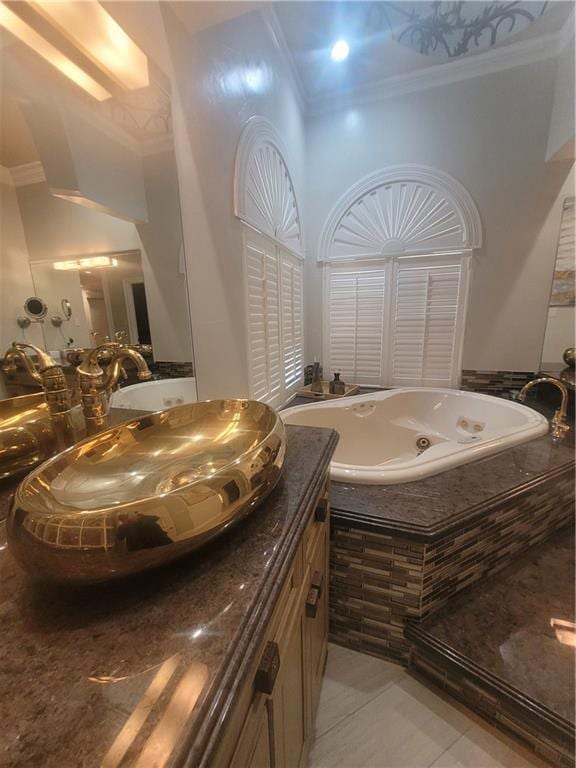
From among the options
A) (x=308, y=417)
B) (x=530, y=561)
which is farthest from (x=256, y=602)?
(x=308, y=417)

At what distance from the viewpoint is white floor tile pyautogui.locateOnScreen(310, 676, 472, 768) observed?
935 millimetres

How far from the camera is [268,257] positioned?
201cm

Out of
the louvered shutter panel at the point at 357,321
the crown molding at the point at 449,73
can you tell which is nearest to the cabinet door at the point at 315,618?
the louvered shutter panel at the point at 357,321

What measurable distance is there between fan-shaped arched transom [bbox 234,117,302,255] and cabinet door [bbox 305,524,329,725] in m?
1.52

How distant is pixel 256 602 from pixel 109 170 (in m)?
1.17

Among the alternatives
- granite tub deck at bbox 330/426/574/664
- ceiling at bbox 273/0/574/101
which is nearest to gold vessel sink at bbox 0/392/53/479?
granite tub deck at bbox 330/426/574/664

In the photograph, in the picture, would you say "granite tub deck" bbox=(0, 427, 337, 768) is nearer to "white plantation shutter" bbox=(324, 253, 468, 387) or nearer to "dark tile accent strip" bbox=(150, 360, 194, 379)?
"dark tile accent strip" bbox=(150, 360, 194, 379)

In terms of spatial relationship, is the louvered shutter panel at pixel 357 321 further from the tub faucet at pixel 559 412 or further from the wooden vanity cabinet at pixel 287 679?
the wooden vanity cabinet at pixel 287 679

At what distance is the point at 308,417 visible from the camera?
2170 millimetres

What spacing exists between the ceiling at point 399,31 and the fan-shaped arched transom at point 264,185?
Result: 666 millimetres

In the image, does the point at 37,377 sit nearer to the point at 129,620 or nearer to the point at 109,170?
the point at 129,620

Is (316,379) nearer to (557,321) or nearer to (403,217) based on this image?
(403,217)

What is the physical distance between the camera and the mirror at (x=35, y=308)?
0.70m

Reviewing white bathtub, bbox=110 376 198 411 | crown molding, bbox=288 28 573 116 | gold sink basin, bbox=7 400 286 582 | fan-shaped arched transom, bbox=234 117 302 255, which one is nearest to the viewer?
gold sink basin, bbox=7 400 286 582
